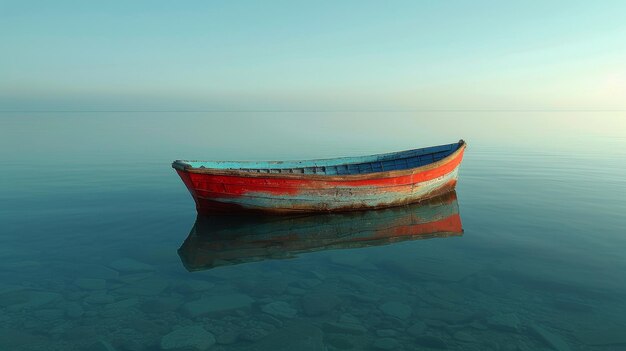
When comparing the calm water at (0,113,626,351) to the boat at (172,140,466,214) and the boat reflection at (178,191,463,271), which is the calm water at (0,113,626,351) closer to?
the boat reflection at (178,191,463,271)

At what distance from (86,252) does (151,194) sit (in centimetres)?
668

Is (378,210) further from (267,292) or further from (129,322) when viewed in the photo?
(129,322)

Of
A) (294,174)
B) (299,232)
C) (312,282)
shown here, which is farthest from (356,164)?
(312,282)

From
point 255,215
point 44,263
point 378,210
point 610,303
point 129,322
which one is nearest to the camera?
point 129,322

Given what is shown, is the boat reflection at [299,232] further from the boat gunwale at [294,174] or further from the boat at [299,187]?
the boat gunwale at [294,174]

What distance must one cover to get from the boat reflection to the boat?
0.36 metres

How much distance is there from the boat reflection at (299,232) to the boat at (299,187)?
36 cm

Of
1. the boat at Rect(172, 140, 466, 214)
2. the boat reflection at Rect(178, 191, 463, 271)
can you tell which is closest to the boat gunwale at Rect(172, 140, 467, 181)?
the boat at Rect(172, 140, 466, 214)

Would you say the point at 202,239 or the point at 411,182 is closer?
the point at 202,239

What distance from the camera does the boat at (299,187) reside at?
11555mm

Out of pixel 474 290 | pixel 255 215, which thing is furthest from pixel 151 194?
pixel 474 290

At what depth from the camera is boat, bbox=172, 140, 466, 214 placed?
37.9ft

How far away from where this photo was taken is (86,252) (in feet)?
31.7

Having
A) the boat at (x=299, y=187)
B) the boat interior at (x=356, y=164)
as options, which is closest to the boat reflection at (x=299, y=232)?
the boat at (x=299, y=187)
